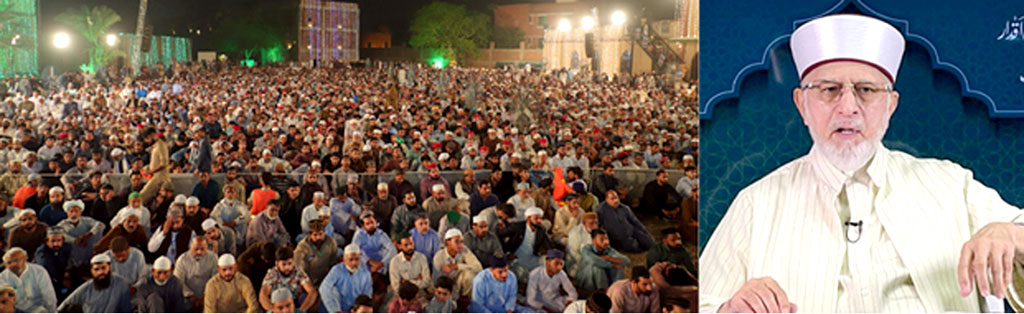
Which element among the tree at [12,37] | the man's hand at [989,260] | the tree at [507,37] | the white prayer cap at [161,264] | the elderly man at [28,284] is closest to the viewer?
the man's hand at [989,260]

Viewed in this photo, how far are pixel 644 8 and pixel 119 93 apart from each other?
308 centimetres

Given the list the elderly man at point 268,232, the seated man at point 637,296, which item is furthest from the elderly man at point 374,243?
the seated man at point 637,296

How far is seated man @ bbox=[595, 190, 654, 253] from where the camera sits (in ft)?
14.7

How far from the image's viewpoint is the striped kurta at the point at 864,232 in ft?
12.9

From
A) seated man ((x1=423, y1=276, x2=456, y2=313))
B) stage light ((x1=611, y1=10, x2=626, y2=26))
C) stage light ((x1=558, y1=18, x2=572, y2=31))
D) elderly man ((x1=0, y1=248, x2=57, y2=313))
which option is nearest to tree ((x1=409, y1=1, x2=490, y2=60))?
stage light ((x1=558, y1=18, x2=572, y2=31))

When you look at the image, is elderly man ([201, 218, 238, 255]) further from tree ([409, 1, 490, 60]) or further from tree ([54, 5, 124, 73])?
tree ([409, 1, 490, 60])

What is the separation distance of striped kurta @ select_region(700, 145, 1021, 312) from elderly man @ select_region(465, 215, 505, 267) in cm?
122

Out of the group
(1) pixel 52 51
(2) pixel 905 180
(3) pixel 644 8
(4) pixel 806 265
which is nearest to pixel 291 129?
(1) pixel 52 51

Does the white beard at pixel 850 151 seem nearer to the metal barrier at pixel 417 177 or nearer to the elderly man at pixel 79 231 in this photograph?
the metal barrier at pixel 417 177

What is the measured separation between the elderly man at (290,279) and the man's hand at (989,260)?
10.6 ft

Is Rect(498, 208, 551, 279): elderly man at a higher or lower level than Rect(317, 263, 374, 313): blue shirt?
higher

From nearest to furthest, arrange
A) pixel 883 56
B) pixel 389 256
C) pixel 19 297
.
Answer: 1. pixel 883 56
2. pixel 19 297
3. pixel 389 256

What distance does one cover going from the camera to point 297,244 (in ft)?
14.9

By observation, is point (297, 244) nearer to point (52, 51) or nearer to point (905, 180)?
point (52, 51)
